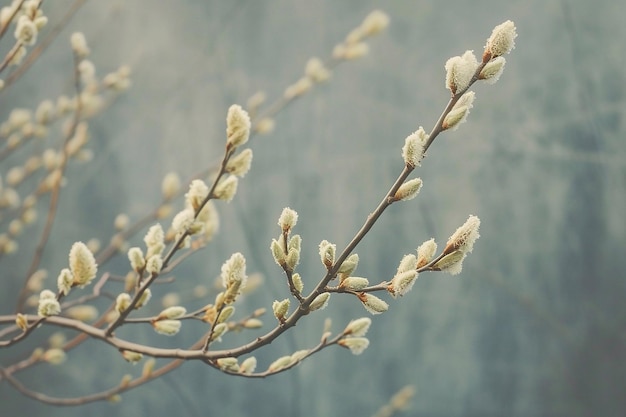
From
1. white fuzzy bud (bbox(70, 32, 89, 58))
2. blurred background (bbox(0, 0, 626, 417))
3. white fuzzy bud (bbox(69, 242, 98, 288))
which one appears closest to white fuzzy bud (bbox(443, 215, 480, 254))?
white fuzzy bud (bbox(69, 242, 98, 288))

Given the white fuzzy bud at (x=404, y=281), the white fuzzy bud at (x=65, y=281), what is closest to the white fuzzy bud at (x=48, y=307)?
the white fuzzy bud at (x=65, y=281)

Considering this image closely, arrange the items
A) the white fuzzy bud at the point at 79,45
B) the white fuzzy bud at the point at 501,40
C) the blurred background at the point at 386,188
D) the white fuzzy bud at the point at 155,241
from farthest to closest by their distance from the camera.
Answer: the blurred background at the point at 386,188 < the white fuzzy bud at the point at 79,45 < the white fuzzy bud at the point at 155,241 < the white fuzzy bud at the point at 501,40

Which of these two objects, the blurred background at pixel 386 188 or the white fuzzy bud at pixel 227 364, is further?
the blurred background at pixel 386 188

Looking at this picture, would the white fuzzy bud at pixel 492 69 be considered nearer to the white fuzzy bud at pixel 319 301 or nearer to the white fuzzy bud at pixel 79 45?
the white fuzzy bud at pixel 319 301

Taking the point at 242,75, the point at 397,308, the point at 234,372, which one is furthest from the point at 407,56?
the point at 234,372

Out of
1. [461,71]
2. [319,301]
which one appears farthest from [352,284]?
[461,71]

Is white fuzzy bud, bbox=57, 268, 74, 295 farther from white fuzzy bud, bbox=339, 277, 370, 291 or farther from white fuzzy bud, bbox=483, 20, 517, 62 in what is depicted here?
white fuzzy bud, bbox=483, 20, 517, 62

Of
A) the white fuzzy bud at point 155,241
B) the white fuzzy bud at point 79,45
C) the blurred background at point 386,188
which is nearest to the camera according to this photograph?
the white fuzzy bud at point 155,241

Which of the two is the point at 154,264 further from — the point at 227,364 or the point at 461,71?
the point at 461,71

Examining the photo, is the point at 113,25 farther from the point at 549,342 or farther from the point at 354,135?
the point at 549,342
